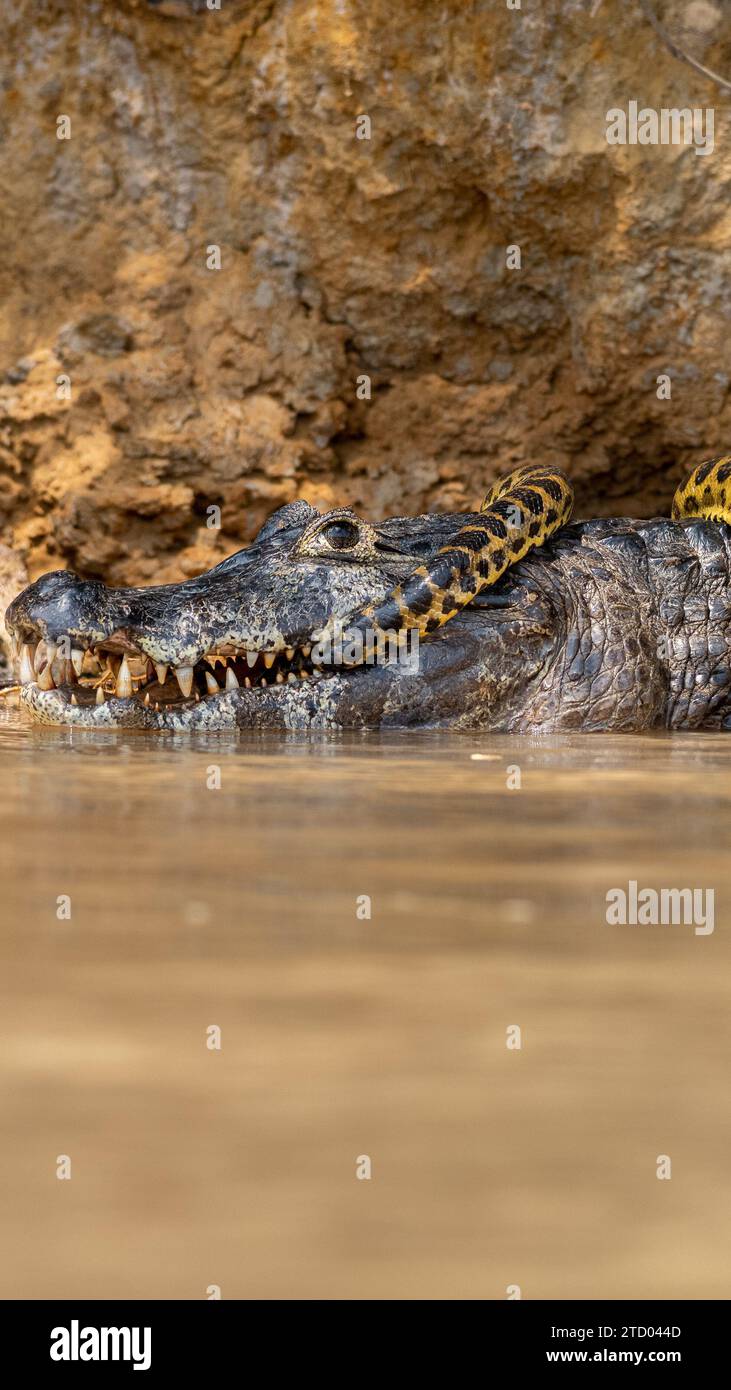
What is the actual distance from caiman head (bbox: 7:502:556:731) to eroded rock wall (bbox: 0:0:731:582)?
6.50 feet

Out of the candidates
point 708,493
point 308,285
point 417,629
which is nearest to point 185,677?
point 417,629

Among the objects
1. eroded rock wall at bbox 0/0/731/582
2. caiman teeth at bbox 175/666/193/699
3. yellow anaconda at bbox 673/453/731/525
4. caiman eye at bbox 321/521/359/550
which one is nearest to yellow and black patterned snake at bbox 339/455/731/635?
yellow anaconda at bbox 673/453/731/525

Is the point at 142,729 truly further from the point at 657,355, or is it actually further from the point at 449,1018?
the point at 449,1018

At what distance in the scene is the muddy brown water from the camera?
0.85 metres

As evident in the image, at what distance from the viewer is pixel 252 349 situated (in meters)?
7.32

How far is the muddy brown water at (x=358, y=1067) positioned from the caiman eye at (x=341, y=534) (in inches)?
132

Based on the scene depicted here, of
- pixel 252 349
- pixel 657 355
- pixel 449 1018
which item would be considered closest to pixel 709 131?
pixel 657 355

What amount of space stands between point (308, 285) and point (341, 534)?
2270 millimetres

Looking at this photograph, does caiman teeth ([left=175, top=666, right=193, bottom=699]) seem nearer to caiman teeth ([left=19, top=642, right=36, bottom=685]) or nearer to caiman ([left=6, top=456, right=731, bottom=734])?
caiman ([left=6, top=456, right=731, bottom=734])

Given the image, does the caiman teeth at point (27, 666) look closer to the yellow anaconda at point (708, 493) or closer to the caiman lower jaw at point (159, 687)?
the caiman lower jaw at point (159, 687)

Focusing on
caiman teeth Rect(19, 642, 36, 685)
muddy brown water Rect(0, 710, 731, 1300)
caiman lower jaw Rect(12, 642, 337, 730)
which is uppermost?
caiman teeth Rect(19, 642, 36, 685)

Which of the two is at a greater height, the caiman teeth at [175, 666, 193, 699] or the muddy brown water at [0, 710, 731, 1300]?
the caiman teeth at [175, 666, 193, 699]

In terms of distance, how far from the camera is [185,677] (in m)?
5.03

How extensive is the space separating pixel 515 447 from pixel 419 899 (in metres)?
5.81
